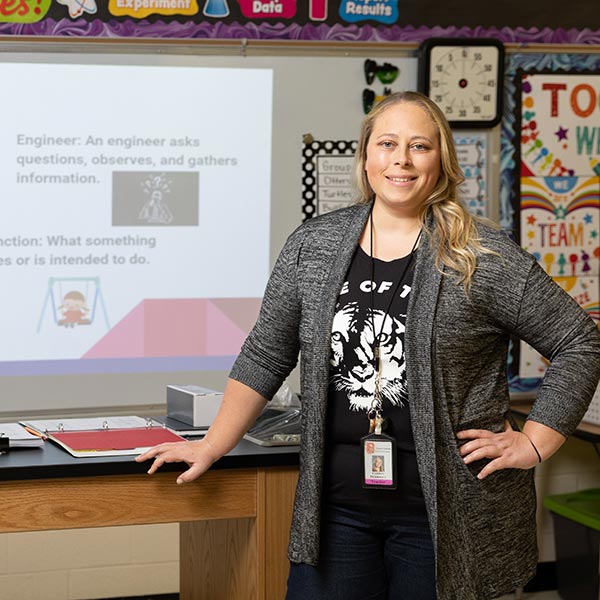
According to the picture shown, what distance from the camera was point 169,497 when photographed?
216 cm

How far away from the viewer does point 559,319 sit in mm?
1914

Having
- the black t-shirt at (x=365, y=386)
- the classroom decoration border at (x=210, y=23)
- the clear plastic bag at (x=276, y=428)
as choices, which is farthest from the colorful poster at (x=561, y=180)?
the black t-shirt at (x=365, y=386)

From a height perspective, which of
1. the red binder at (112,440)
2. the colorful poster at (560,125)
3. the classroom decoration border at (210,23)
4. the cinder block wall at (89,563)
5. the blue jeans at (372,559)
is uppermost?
the classroom decoration border at (210,23)

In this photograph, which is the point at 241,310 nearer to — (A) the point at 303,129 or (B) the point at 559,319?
(A) the point at 303,129

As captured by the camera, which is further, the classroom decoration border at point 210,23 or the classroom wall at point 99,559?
the classroom wall at point 99,559

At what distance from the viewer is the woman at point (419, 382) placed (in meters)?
1.88

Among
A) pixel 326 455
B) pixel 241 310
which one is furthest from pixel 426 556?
pixel 241 310

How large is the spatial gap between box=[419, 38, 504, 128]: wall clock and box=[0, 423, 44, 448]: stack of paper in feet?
6.85

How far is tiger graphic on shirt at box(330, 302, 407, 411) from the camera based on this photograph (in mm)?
1874

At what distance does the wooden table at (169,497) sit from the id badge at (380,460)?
370mm

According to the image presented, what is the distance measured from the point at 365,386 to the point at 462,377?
6.9 inches

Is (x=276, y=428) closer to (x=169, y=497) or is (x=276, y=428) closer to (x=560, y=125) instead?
(x=169, y=497)

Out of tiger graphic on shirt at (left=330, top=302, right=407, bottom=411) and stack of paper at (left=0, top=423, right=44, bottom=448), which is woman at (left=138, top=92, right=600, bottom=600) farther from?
stack of paper at (left=0, top=423, right=44, bottom=448)

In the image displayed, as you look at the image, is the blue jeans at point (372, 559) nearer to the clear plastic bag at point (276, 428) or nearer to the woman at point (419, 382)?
the woman at point (419, 382)
